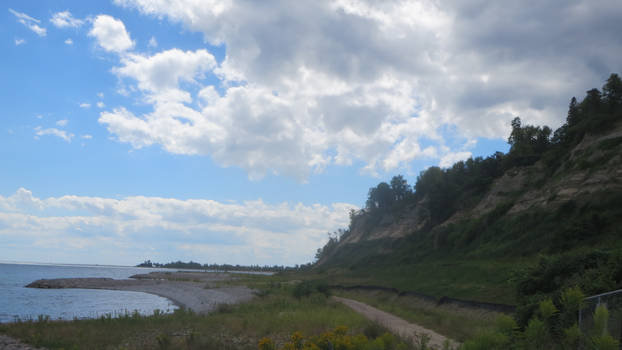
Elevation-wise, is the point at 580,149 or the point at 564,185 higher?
the point at 580,149

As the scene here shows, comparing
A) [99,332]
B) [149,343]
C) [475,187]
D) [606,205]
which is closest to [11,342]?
[99,332]

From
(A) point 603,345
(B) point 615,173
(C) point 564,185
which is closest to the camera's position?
(A) point 603,345

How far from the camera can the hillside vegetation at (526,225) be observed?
18.3 m

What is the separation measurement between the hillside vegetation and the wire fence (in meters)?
6.44

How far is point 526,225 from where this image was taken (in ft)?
143

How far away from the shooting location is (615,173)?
127 ft

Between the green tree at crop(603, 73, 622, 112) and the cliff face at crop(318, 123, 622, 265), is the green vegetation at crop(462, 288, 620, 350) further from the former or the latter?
the green tree at crop(603, 73, 622, 112)

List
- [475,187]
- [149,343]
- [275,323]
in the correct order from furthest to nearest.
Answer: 1. [475,187]
2. [275,323]
3. [149,343]

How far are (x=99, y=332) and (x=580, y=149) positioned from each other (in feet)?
166

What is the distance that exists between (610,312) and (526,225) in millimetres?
39712

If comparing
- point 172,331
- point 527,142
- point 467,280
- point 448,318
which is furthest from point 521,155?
point 172,331

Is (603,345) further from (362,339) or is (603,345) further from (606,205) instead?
(606,205)

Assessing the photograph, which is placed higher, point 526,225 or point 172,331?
point 526,225

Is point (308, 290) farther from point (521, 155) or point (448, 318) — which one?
point (521, 155)
